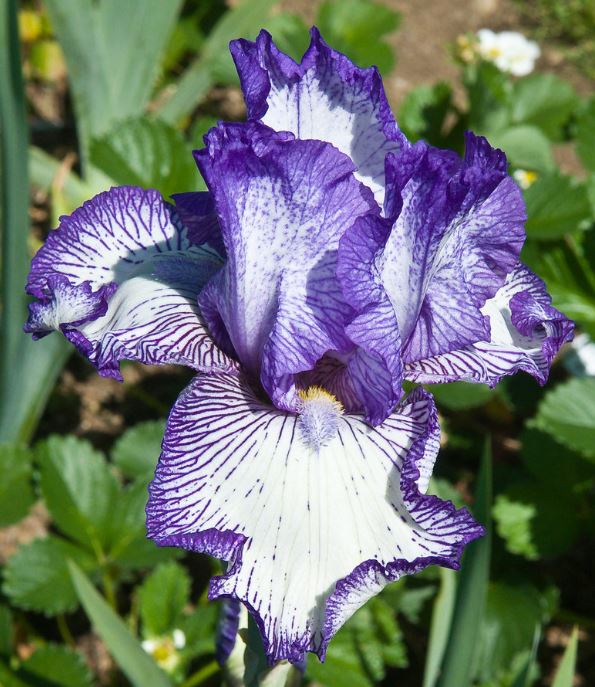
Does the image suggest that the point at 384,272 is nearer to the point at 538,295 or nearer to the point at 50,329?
the point at 538,295

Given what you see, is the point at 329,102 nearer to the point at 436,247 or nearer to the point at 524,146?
the point at 436,247

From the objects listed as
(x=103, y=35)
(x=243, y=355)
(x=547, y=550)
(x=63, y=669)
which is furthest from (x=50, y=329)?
(x=103, y=35)

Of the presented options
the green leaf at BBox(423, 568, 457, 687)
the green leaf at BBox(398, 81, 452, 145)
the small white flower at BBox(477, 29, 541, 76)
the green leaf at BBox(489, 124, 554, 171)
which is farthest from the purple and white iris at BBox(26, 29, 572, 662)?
the small white flower at BBox(477, 29, 541, 76)

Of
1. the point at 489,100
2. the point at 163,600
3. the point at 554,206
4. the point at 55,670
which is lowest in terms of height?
the point at 55,670

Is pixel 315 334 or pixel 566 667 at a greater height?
pixel 315 334

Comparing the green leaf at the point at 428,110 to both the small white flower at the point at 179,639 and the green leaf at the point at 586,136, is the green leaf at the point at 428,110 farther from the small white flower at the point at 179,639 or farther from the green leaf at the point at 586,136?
the small white flower at the point at 179,639

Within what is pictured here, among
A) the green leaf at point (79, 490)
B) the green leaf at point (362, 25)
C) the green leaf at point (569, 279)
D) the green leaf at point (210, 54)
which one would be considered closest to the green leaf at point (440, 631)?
the green leaf at point (79, 490)

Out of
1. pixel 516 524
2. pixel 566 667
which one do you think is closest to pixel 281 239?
pixel 566 667
